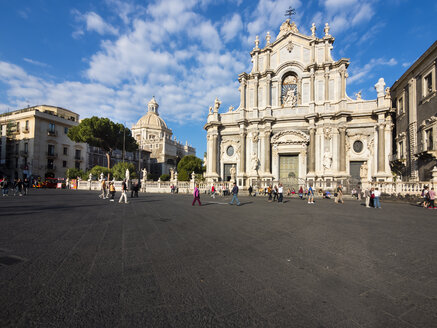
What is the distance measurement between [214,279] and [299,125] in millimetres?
24058

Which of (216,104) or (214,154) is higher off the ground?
(216,104)


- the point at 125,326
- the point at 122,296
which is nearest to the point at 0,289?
the point at 122,296

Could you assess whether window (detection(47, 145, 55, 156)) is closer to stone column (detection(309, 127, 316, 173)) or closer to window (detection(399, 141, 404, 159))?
stone column (detection(309, 127, 316, 173))

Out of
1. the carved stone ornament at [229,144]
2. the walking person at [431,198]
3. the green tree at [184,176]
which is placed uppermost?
the carved stone ornament at [229,144]

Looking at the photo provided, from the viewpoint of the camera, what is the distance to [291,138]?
2472 centimetres

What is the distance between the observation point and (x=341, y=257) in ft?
12.4

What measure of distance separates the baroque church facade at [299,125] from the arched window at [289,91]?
11cm

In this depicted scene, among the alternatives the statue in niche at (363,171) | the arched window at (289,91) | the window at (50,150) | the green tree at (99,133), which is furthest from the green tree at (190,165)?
the statue in niche at (363,171)

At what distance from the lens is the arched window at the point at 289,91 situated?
85.1 feet

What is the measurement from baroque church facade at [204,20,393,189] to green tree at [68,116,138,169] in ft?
63.7

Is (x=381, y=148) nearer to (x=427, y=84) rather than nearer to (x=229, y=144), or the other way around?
(x=427, y=84)

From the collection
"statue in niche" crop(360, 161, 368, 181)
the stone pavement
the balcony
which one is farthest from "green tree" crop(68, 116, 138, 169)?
the stone pavement

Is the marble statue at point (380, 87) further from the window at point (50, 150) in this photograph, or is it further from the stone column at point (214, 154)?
the window at point (50, 150)

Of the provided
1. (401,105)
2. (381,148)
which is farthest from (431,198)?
(401,105)
